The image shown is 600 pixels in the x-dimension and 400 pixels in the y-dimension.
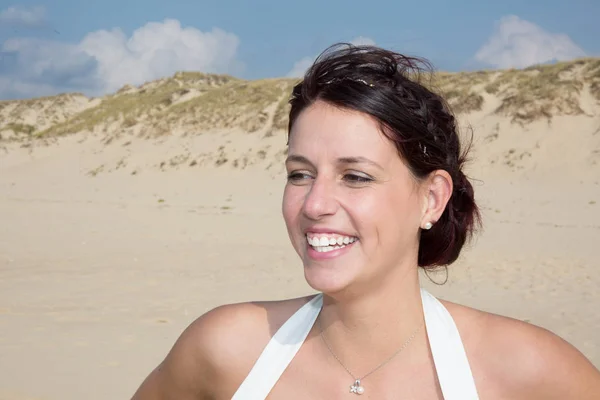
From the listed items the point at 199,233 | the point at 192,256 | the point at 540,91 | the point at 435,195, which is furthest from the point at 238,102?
the point at 435,195

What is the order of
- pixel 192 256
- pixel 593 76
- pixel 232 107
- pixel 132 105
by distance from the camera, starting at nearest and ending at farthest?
pixel 192 256 → pixel 593 76 → pixel 232 107 → pixel 132 105

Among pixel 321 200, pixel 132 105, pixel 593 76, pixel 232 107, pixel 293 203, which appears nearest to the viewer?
pixel 321 200

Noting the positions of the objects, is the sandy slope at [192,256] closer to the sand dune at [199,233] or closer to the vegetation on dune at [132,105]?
the sand dune at [199,233]

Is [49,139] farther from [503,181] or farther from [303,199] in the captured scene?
[303,199]

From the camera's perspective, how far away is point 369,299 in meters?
2.06

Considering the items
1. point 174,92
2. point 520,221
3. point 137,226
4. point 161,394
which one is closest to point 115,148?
point 174,92

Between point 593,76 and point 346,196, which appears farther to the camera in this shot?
point 593,76

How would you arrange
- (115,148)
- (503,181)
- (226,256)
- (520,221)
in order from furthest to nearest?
1. (115,148)
2. (503,181)
3. (520,221)
4. (226,256)

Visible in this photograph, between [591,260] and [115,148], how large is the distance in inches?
962

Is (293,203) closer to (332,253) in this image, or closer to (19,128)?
(332,253)

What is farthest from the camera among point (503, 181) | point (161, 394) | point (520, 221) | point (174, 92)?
point (174, 92)

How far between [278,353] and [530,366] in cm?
79

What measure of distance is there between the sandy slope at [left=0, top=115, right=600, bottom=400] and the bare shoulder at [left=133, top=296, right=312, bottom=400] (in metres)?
1.46

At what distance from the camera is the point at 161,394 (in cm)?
233
